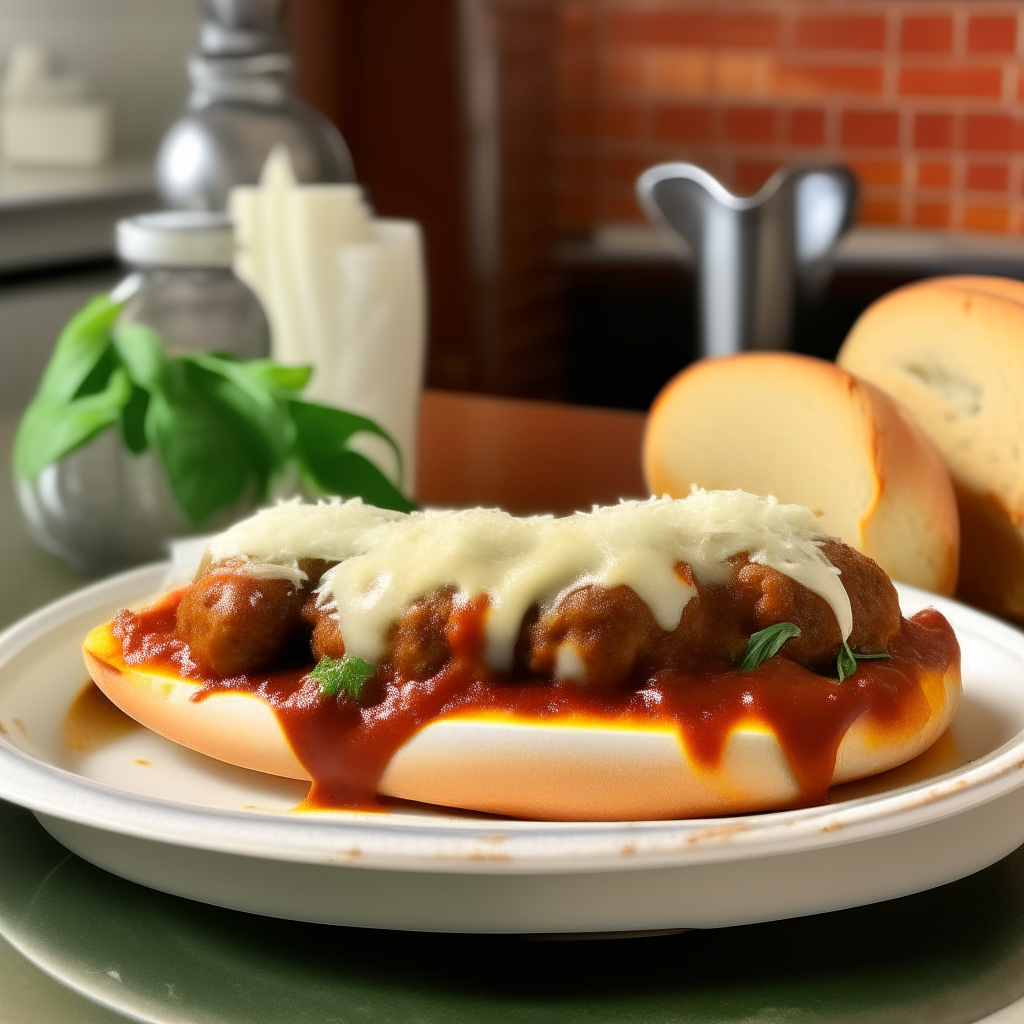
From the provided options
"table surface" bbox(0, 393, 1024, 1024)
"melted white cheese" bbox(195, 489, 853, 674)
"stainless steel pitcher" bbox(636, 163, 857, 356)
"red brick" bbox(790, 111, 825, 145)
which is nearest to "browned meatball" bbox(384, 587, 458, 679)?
"melted white cheese" bbox(195, 489, 853, 674)

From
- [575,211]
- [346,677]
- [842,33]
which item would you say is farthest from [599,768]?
[575,211]

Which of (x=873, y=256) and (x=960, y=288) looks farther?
(x=873, y=256)

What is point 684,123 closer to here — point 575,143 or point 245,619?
point 575,143

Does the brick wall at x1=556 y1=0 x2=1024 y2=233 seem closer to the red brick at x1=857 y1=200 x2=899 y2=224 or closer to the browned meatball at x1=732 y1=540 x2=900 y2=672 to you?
the red brick at x1=857 y1=200 x2=899 y2=224

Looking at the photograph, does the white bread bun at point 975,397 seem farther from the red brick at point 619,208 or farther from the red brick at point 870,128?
the red brick at point 619,208

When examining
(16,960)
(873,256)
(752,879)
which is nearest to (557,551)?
(752,879)

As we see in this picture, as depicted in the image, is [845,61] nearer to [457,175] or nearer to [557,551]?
[457,175]

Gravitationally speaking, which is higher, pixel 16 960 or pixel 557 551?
pixel 557 551

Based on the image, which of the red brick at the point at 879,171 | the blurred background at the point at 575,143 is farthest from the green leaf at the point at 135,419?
the red brick at the point at 879,171
